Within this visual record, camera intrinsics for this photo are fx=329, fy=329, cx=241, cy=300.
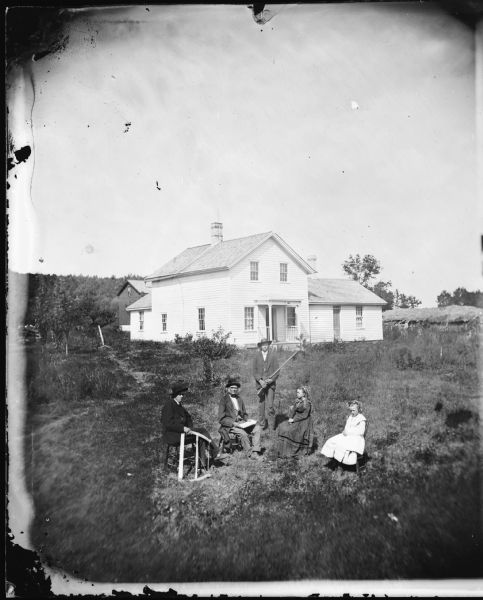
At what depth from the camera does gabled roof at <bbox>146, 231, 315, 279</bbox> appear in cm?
433

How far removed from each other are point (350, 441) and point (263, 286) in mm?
2472

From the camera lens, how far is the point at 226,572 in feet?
9.78

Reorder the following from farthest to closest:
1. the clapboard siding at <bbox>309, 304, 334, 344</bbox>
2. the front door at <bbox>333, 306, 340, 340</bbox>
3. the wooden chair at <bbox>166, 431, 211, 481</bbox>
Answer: the front door at <bbox>333, 306, 340, 340</bbox>, the clapboard siding at <bbox>309, 304, 334, 344</bbox>, the wooden chair at <bbox>166, 431, 211, 481</bbox>

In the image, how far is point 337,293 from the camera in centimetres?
596

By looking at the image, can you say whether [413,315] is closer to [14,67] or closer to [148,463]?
[148,463]

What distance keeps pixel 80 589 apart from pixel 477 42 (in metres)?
6.84

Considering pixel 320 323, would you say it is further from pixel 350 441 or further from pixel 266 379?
pixel 350 441

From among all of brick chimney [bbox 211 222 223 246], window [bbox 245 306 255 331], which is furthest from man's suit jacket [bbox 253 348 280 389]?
brick chimney [bbox 211 222 223 246]

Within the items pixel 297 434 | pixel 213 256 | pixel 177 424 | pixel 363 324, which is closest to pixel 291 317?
pixel 213 256

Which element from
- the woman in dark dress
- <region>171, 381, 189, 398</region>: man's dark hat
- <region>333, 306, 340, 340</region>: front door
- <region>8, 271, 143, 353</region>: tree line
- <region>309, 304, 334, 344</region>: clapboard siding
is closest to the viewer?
<region>8, 271, 143, 353</region>: tree line

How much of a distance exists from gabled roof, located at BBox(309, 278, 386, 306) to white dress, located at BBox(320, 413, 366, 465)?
1.90 meters

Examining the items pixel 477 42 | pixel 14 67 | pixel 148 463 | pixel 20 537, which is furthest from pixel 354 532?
pixel 14 67

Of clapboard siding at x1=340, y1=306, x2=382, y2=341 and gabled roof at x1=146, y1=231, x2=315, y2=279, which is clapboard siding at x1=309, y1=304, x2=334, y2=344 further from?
gabled roof at x1=146, y1=231, x2=315, y2=279

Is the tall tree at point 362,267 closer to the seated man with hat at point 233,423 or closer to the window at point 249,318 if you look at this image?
the window at point 249,318
